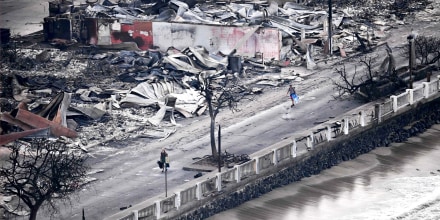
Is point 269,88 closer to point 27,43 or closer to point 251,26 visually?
point 251,26

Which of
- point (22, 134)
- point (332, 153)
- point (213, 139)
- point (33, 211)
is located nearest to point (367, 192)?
point (332, 153)

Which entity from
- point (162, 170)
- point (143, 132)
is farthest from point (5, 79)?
point (162, 170)

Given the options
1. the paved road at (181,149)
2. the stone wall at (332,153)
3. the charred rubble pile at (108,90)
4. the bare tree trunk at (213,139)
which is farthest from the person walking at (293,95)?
the bare tree trunk at (213,139)

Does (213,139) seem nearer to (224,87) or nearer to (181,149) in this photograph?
(181,149)

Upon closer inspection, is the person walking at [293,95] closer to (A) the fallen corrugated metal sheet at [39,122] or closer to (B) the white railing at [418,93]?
(B) the white railing at [418,93]

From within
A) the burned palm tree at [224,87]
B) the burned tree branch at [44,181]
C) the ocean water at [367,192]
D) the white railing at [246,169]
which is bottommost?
the ocean water at [367,192]

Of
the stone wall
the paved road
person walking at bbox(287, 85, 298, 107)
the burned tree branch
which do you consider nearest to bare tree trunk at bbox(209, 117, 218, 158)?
the paved road
